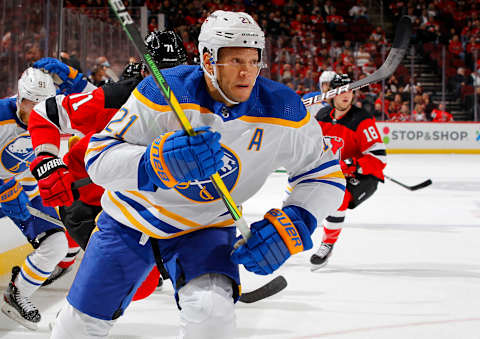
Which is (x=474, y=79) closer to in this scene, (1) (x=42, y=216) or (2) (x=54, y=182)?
(1) (x=42, y=216)

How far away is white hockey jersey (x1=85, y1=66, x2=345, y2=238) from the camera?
150 centimetres

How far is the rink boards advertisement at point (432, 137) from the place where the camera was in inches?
434

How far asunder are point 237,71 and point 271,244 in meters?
0.42

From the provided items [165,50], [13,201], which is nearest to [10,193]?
[13,201]

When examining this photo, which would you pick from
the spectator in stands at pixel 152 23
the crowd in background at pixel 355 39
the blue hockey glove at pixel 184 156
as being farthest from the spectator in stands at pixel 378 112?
the blue hockey glove at pixel 184 156

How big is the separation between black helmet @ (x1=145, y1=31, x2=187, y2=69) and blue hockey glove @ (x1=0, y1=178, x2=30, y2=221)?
967mm

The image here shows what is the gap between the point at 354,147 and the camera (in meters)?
4.13

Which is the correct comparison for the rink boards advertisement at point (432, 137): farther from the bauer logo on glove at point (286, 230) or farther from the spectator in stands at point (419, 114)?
the bauer logo on glove at point (286, 230)

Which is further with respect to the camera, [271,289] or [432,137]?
[432,137]

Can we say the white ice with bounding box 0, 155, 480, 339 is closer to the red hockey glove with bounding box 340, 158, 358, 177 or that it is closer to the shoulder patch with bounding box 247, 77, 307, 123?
the red hockey glove with bounding box 340, 158, 358, 177

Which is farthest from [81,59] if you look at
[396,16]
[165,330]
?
[396,16]

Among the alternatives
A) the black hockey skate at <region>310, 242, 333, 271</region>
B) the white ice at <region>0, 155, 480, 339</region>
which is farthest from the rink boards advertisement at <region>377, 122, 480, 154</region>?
the black hockey skate at <region>310, 242, 333, 271</region>

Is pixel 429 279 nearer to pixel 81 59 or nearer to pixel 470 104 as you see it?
Answer: pixel 81 59

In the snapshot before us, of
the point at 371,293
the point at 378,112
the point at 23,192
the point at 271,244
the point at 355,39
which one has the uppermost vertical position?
the point at 355,39
